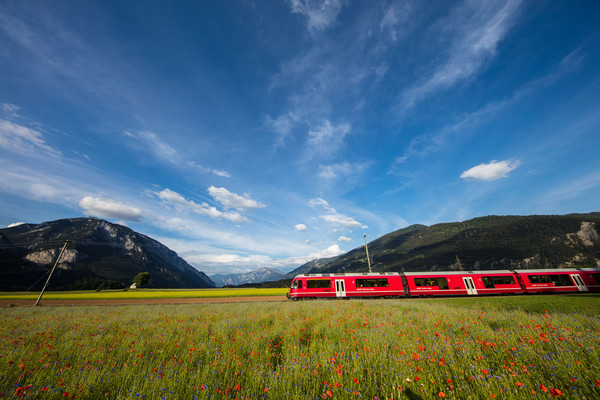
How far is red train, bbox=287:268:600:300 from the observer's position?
23500 mm

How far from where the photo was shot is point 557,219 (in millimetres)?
142000

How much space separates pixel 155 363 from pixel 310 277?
21.3 metres

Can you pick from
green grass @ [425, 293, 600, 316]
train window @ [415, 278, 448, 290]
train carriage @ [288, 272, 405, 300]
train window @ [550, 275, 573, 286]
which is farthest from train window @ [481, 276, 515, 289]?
train carriage @ [288, 272, 405, 300]

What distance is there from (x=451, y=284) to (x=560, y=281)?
482 inches

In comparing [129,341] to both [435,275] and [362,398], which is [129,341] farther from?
[435,275]

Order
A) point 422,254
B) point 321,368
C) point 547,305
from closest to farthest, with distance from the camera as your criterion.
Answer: point 321,368 < point 547,305 < point 422,254

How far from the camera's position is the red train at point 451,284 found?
23.5 m

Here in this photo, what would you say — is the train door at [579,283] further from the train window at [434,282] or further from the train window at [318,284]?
the train window at [318,284]

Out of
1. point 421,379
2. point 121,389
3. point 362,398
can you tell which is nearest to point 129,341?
point 121,389

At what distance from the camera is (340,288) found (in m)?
24.1

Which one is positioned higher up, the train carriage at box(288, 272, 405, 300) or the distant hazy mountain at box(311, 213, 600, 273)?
the distant hazy mountain at box(311, 213, 600, 273)

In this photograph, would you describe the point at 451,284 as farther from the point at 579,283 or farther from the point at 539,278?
the point at 579,283

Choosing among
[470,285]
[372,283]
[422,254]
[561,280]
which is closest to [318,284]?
[372,283]

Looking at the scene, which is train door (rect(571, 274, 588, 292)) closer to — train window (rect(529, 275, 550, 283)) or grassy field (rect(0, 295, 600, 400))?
train window (rect(529, 275, 550, 283))
